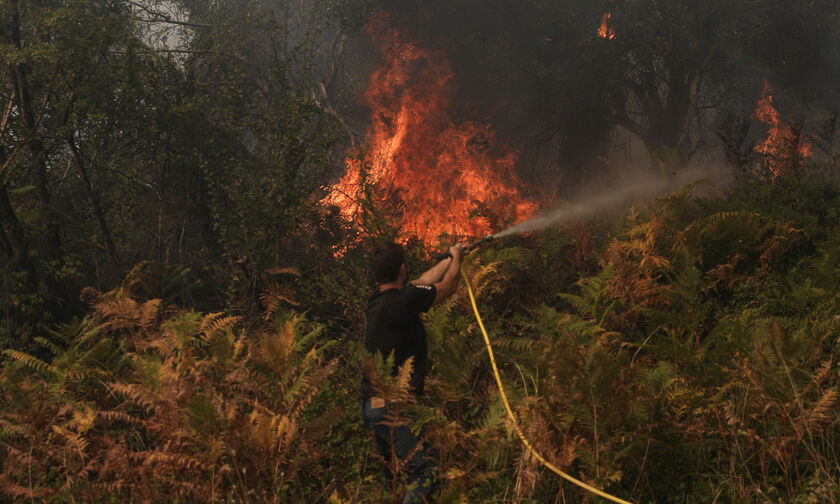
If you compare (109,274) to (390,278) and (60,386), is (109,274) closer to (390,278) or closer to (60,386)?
(60,386)

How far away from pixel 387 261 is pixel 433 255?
5057 mm

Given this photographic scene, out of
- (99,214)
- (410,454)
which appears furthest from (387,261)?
(99,214)

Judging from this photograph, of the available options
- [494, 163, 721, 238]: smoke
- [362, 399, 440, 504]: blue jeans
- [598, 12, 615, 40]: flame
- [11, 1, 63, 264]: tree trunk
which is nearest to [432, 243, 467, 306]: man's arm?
[362, 399, 440, 504]: blue jeans

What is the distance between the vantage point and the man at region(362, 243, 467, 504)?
436 centimetres

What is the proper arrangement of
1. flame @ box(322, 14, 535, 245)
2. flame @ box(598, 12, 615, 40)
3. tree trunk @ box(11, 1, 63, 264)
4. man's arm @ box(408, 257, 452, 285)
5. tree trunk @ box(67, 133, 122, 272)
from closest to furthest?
man's arm @ box(408, 257, 452, 285) → tree trunk @ box(11, 1, 63, 264) → tree trunk @ box(67, 133, 122, 272) → flame @ box(322, 14, 535, 245) → flame @ box(598, 12, 615, 40)

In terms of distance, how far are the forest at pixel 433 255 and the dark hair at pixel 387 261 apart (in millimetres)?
831

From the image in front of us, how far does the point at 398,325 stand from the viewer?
15.2 ft

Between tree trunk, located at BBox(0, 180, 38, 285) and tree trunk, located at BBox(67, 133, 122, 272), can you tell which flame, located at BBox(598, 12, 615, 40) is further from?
tree trunk, located at BBox(0, 180, 38, 285)

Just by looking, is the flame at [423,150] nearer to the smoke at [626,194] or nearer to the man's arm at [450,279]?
the smoke at [626,194]

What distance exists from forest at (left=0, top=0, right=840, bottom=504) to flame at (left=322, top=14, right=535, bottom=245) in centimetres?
10

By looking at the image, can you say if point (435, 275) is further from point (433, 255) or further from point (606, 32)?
point (606, 32)

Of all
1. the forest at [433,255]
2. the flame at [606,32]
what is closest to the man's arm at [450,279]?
the forest at [433,255]

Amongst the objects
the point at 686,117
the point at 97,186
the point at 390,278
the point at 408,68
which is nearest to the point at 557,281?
the point at 390,278

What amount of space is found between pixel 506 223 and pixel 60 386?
22.9 feet
